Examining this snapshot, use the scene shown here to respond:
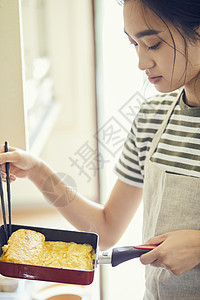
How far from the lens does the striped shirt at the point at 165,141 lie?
36.9 inches

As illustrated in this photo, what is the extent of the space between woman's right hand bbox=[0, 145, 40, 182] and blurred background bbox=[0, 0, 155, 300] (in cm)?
4

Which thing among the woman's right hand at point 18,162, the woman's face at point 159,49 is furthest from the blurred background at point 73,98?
the woman's face at point 159,49

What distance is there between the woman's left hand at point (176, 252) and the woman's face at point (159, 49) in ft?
1.04

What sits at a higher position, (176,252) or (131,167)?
(131,167)

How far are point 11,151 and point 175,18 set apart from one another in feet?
1.53

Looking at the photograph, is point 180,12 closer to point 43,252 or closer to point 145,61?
point 145,61

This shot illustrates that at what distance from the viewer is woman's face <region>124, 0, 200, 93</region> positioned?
0.79m

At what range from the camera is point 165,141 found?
1.00 metres

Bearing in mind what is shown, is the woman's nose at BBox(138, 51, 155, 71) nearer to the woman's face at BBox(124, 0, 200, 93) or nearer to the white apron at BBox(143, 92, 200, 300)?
the woman's face at BBox(124, 0, 200, 93)

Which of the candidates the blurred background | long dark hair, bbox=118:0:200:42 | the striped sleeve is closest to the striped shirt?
the striped sleeve

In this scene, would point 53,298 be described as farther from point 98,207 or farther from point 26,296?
point 98,207

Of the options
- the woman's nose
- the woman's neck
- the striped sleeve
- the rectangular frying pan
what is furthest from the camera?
the striped sleeve

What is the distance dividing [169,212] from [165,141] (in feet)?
0.59

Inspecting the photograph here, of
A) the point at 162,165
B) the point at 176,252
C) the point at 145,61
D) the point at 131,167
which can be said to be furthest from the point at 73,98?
the point at 176,252
